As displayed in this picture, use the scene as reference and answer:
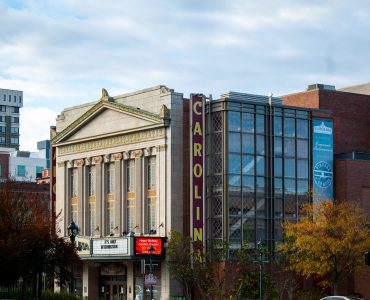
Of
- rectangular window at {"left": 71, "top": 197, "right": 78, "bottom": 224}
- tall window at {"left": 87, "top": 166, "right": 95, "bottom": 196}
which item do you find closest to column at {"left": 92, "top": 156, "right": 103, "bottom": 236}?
tall window at {"left": 87, "top": 166, "right": 95, "bottom": 196}

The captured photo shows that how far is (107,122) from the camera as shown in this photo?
8325 centimetres

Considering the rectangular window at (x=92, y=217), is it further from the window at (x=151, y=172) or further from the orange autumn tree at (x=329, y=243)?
the orange autumn tree at (x=329, y=243)

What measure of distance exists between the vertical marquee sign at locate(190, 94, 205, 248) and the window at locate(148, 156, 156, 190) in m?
4.53

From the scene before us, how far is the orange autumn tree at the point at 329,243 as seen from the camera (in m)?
68.4

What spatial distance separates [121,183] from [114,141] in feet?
12.2

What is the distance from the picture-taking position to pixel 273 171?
76562 millimetres

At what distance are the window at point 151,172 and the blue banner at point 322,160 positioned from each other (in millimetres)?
12849

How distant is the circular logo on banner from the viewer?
256 ft

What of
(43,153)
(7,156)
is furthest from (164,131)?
(43,153)

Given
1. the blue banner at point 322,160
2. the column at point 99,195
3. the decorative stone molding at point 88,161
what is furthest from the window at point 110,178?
the blue banner at point 322,160

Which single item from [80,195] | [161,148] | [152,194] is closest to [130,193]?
[152,194]

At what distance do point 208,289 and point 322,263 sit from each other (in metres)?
8.44

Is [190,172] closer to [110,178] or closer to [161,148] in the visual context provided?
[161,148]

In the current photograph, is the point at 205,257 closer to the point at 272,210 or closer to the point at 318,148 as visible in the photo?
the point at 272,210
